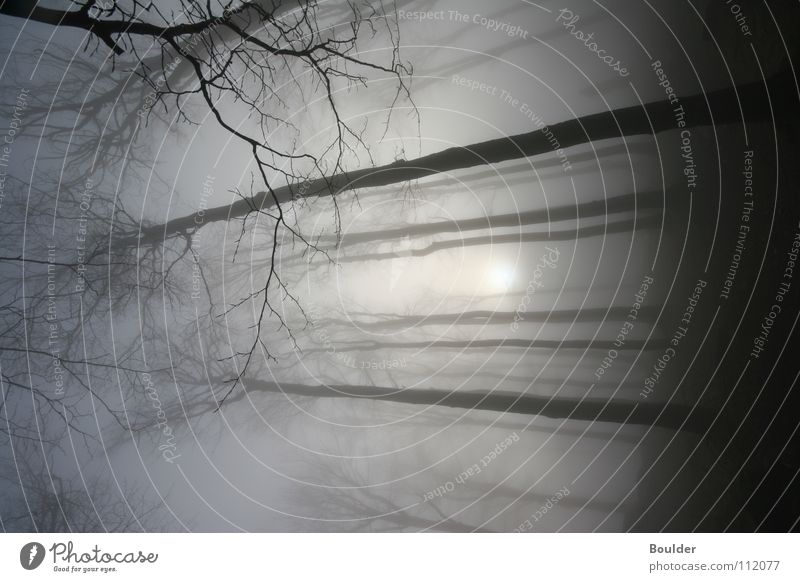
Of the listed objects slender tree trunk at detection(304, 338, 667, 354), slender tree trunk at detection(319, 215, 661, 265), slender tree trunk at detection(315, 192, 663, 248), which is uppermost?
slender tree trunk at detection(315, 192, 663, 248)

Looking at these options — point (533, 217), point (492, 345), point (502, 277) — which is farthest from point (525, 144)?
point (492, 345)

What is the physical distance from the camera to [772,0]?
2.95 ft

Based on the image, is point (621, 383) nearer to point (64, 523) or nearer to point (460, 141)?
point (460, 141)

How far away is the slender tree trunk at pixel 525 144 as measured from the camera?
891mm

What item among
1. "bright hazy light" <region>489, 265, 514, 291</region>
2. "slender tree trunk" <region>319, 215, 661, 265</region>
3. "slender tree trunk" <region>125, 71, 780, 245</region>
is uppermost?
"slender tree trunk" <region>125, 71, 780, 245</region>

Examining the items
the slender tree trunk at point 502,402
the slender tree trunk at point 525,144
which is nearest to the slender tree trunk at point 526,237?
the slender tree trunk at point 525,144

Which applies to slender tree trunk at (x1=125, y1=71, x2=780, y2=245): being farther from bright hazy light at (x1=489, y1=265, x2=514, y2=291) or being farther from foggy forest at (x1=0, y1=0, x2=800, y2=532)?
bright hazy light at (x1=489, y1=265, x2=514, y2=291)

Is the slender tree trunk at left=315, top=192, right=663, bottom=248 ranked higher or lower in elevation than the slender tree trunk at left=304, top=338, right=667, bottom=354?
higher

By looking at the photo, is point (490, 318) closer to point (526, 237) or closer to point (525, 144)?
point (526, 237)

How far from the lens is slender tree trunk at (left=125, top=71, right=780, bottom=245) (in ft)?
2.92

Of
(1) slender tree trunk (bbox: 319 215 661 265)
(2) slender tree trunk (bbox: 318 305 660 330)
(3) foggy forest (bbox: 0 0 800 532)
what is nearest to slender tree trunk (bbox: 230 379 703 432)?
(3) foggy forest (bbox: 0 0 800 532)

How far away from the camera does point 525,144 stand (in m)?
0.89

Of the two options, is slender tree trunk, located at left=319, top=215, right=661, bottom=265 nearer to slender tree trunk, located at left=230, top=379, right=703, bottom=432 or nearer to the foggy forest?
the foggy forest
